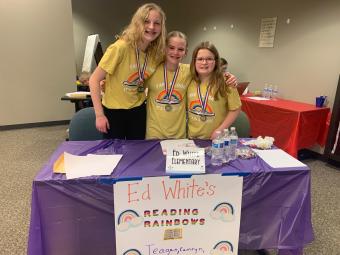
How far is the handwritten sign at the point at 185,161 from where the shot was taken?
135 cm

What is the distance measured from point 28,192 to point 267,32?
3.83 meters

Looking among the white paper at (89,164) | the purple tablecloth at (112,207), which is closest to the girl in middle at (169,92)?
the purple tablecloth at (112,207)

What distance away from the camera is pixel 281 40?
3877mm

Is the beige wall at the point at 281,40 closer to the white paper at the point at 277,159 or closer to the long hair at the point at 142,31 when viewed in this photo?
the white paper at the point at 277,159

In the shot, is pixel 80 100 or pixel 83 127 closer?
pixel 83 127

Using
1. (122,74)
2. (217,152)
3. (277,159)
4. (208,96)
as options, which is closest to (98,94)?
(122,74)

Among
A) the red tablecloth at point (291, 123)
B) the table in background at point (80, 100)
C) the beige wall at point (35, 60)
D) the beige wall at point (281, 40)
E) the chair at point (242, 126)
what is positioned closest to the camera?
the chair at point (242, 126)

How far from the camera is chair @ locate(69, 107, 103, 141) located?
2.13 metres

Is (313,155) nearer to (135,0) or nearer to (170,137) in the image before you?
(170,137)

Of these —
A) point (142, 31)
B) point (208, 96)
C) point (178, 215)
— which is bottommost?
point (178, 215)

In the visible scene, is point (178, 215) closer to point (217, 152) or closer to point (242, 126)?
point (217, 152)

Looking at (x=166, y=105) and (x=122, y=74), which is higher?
(x=122, y=74)

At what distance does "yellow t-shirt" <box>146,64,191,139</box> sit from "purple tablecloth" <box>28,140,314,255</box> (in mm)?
268

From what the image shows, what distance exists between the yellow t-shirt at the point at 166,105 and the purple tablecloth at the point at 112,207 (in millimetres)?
268
